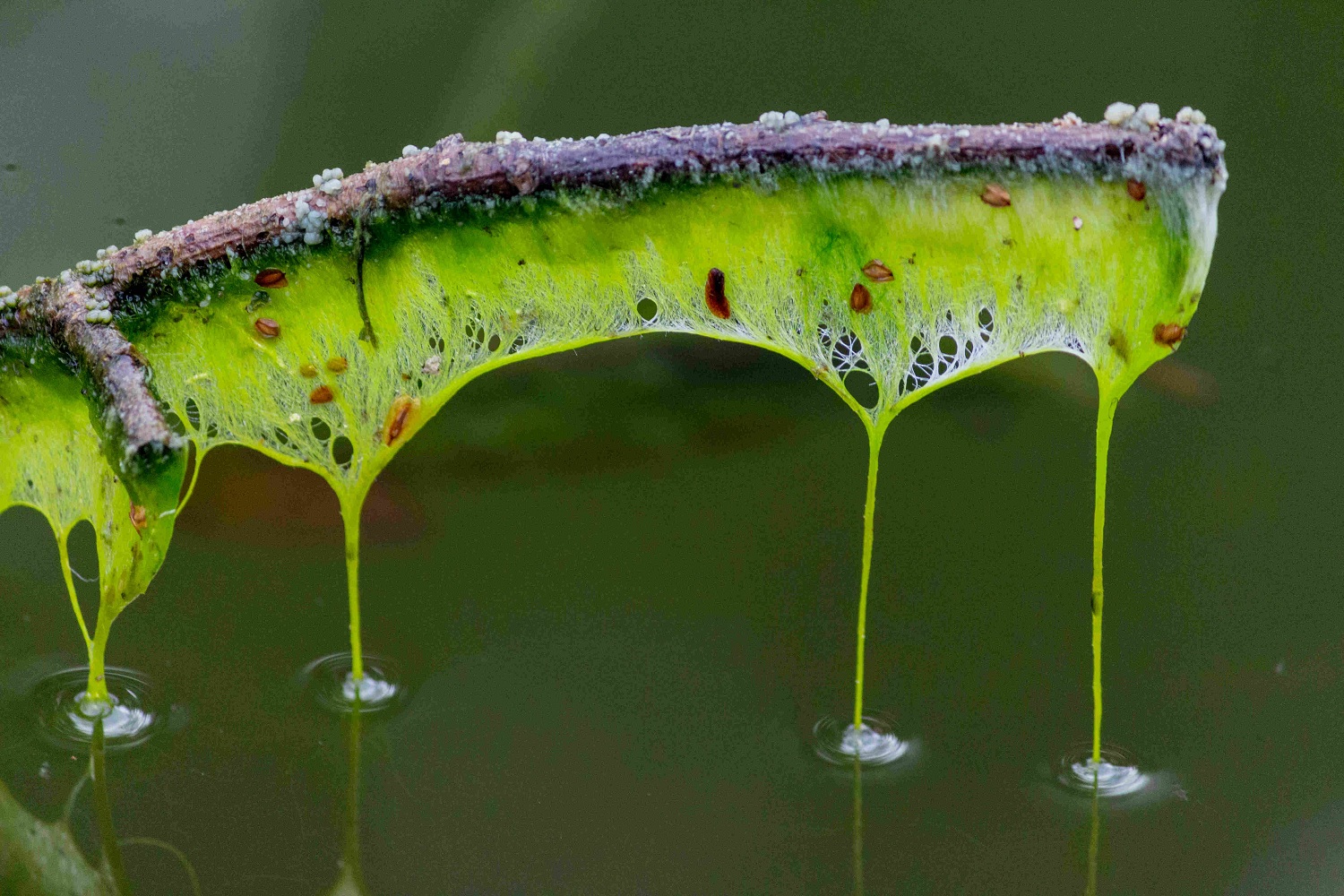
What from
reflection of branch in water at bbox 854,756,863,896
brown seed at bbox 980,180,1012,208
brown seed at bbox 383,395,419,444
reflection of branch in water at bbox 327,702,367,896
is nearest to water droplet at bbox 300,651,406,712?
reflection of branch in water at bbox 327,702,367,896

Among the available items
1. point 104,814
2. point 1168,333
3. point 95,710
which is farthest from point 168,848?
point 1168,333

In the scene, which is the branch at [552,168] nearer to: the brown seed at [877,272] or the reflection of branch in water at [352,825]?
the brown seed at [877,272]

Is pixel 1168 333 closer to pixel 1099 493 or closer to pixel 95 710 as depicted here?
pixel 1099 493

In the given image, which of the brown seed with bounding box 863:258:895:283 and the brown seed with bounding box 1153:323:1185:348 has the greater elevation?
the brown seed with bounding box 863:258:895:283

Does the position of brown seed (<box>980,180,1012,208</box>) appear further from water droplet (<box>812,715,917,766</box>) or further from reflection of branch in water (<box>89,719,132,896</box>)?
reflection of branch in water (<box>89,719,132,896</box>)

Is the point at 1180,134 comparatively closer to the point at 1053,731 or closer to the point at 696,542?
the point at 1053,731

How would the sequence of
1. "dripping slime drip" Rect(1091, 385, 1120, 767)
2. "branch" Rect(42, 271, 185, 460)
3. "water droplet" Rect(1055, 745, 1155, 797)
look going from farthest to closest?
"water droplet" Rect(1055, 745, 1155, 797) < "dripping slime drip" Rect(1091, 385, 1120, 767) < "branch" Rect(42, 271, 185, 460)
